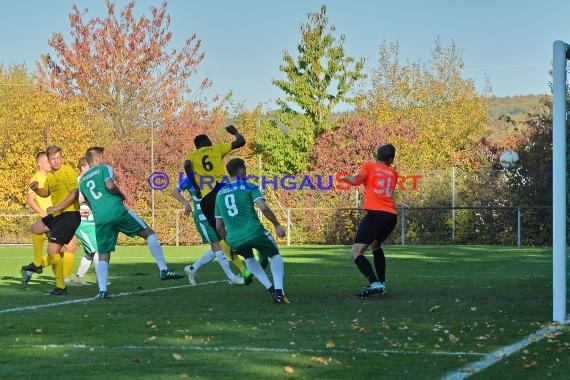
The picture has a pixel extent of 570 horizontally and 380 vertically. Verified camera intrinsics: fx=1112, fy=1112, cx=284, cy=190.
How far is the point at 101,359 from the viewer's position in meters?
7.89


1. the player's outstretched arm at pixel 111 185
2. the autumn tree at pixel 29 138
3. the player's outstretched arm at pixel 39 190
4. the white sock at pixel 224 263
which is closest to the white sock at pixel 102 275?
the player's outstretched arm at pixel 111 185

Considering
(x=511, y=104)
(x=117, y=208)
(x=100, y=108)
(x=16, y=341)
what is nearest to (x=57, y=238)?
(x=117, y=208)

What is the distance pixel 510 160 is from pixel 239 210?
21428mm

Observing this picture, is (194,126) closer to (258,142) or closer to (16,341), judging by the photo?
(258,142)

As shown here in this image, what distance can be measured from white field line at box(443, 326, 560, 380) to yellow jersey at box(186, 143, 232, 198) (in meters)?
6.46

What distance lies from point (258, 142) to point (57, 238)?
35960 millimetres

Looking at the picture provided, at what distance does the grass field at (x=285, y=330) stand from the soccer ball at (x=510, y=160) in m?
15.6

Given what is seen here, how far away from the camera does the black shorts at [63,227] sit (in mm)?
14242

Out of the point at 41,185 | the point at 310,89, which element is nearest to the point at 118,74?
the point at 310,89

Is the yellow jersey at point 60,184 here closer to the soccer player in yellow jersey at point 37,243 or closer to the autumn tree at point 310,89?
the soccer player in yellow jersey at point 37,243

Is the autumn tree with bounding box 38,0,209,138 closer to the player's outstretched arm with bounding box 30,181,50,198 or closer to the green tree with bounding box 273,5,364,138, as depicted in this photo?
the green tree with bounding box 273,5,364,138

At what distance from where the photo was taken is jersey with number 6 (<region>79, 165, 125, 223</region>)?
44.2 feet

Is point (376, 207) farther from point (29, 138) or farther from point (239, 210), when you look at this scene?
point (29, 138)

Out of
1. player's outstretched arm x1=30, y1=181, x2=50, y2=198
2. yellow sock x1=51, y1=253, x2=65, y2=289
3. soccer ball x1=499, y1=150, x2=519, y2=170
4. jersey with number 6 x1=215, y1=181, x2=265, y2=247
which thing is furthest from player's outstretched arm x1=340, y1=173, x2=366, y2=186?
soccer ball x1=499, y1=150, x2=519, y2=170
